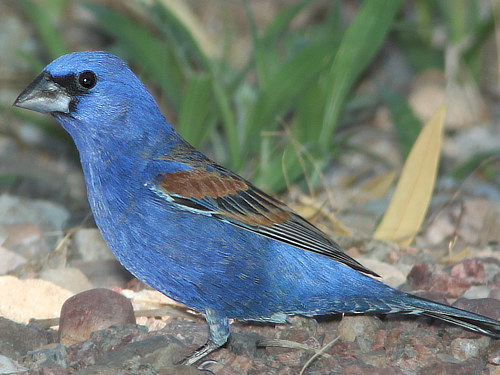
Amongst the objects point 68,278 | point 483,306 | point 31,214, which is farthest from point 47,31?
point 483,306

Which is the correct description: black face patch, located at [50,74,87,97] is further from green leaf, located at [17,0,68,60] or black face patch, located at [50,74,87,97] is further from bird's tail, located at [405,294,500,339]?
green leaf, located at [17,0,68,60]

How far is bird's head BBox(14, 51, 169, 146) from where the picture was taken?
322 centimetres

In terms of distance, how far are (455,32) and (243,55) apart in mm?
1914

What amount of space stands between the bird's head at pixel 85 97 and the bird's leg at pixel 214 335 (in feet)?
2.48

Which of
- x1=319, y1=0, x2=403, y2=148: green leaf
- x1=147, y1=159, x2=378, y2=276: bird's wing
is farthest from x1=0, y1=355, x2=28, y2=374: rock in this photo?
x1=319, y1=0, x2=403, y2=148: green leaf

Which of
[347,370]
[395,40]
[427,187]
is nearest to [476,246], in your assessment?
[427,187]

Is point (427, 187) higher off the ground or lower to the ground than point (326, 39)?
lower

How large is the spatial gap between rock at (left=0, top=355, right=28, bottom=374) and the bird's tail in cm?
139

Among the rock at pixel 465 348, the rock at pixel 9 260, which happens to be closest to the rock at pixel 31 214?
the rock at pixel 9 260

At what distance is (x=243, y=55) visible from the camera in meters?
7.50

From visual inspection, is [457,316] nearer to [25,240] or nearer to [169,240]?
[169,240]

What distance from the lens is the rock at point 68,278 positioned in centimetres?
372

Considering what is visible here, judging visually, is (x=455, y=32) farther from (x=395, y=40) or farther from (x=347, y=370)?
(x=347, y=370)

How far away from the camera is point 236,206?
322 centimetres
